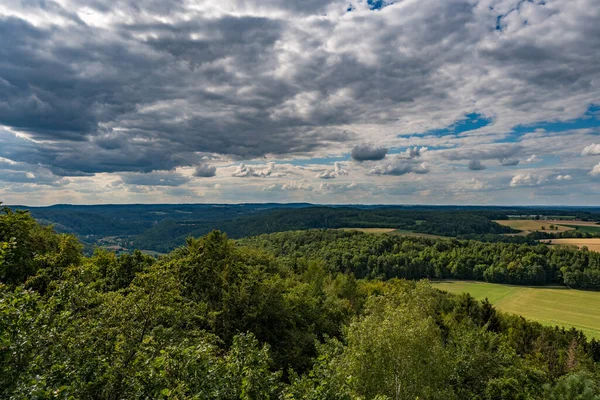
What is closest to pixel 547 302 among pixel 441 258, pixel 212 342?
pixel 441 258

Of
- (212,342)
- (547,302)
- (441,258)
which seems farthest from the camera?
(441,258)

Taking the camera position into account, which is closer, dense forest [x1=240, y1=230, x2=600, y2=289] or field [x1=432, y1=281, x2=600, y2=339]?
field [x1=432, y1=281, x2=600, y2=339]

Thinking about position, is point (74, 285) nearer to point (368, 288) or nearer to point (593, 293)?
point (368, 288)

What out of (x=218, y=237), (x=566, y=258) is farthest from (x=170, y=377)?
(x=566, y=258)

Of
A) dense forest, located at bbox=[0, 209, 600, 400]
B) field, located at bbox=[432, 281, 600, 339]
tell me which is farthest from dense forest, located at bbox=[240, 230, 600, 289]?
dense forest, located at bbox=[0, 209, 600, 400]

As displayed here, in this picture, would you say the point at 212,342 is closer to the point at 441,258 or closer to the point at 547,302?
the point at 547,302

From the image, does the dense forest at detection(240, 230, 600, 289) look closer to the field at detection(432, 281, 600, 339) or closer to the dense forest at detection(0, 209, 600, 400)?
the field at detection(432, 281, 600, 339)
